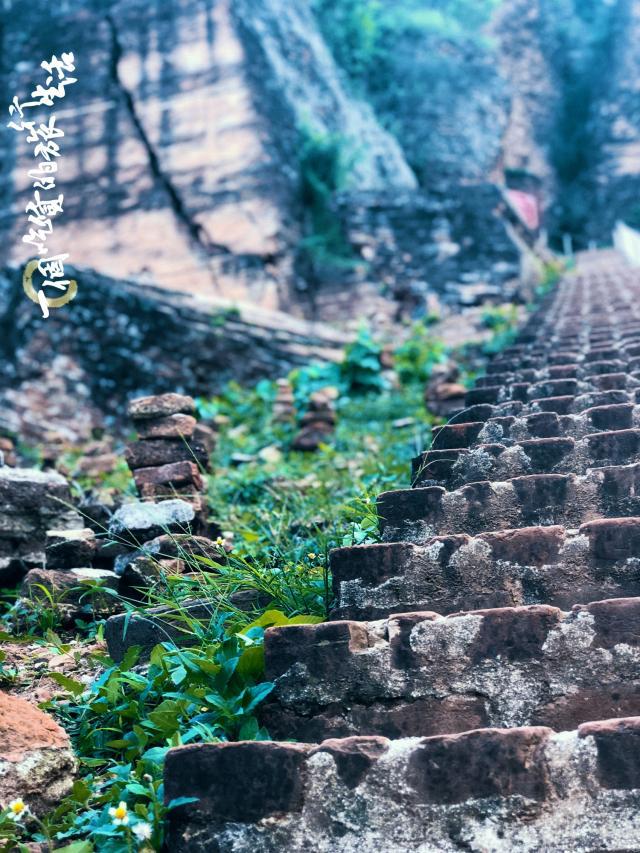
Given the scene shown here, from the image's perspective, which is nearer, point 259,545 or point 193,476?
point 259,545

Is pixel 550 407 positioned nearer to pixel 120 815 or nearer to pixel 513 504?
pixel 513 504

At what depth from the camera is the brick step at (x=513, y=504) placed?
2.56m

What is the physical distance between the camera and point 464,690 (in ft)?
6.55

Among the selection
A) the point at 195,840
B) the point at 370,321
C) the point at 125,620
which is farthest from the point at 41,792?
the point at 370,321

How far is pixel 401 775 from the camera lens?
Answer: 69.1 inches

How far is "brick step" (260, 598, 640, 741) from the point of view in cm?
195

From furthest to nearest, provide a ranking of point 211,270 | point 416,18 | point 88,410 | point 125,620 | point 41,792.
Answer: point 416,18, point 211,270, point 88,410, point 125,620, point 41,792

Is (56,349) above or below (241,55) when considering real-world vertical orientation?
below

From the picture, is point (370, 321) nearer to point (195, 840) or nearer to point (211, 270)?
point (211, 270)

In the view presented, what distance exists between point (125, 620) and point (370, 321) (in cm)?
912

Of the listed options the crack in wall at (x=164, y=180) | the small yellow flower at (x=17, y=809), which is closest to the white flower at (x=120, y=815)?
the small yellow flower at (x=17, y=809)

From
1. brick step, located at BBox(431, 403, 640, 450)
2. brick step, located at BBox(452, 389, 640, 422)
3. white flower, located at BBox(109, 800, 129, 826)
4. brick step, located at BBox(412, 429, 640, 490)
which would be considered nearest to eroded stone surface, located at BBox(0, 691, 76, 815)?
white flower, located at BBox(109, 800, 129, 826)

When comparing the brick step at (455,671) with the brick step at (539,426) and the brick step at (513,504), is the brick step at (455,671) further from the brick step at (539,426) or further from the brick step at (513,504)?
the brick step at (539,426)

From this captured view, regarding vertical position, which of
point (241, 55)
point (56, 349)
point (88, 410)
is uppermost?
point (241, 55)
